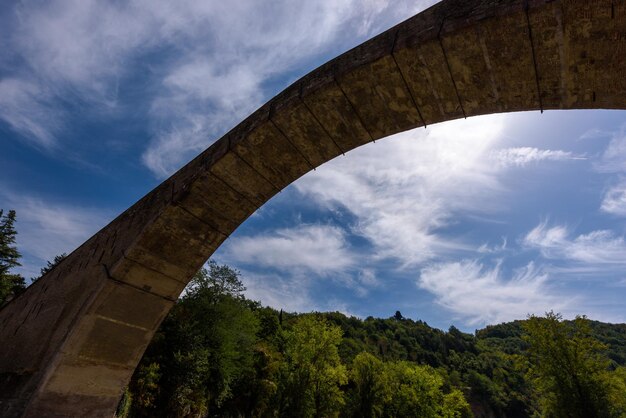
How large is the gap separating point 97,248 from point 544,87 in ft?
21.8

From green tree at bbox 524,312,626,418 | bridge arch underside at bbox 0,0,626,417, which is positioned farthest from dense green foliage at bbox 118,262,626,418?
bridge arch underside at bbox 0,0,626,417

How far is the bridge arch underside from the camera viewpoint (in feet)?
8.49

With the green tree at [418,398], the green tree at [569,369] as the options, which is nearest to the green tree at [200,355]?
the green tree at [418,398]

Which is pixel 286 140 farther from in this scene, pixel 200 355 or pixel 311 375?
pixel 311 375

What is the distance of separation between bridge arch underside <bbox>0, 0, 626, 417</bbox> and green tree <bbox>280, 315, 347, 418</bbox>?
22427 mm

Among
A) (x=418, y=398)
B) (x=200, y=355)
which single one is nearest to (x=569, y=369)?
(x=418, y=398)

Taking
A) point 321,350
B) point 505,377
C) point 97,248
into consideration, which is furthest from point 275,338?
point 505,377

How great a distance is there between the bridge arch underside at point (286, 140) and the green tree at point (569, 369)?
23.7 m

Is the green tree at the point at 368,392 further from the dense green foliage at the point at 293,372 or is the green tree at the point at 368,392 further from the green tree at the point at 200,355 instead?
the green tree at the point at 200,355

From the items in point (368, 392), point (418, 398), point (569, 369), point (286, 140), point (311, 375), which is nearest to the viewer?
point (286, 140)

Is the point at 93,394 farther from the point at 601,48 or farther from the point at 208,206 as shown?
the point at 601,48

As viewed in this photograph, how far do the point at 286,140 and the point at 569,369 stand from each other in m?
24.7

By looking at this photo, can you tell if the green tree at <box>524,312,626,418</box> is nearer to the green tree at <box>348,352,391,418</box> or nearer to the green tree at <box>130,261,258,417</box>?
the green tree at <box>348,352,391,418</box>

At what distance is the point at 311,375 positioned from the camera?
84.4 ft
